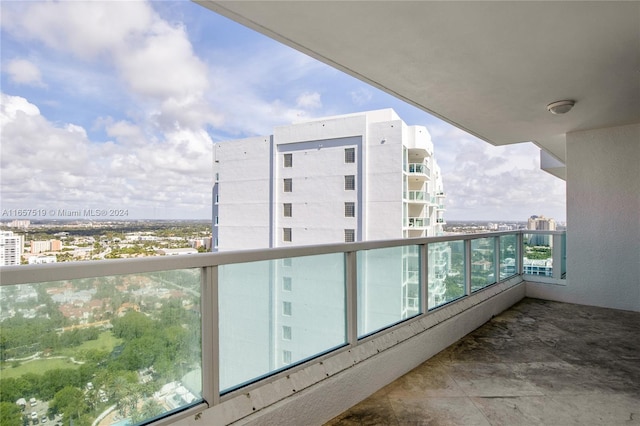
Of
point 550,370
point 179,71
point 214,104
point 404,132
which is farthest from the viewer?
point 214,104

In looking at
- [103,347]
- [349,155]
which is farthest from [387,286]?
[349,155]

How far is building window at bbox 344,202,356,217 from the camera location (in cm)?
2684

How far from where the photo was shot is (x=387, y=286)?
2.74 metres

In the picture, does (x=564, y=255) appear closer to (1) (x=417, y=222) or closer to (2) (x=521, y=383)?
(2) (x=521, y=383)

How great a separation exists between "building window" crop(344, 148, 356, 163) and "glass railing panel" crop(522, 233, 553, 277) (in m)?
21.9

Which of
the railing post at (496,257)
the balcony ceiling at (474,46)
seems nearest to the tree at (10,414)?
the balcony ceiling at (474,46)

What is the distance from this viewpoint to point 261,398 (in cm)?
175

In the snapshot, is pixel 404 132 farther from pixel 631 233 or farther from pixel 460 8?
pixel 460 8

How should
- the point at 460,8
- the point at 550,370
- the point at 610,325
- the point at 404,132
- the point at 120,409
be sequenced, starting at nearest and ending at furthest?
1. the point at 120,409
2. the point at 460,8
3. the point at 550,370
4. the point at 610,325
5. the point at 404,132

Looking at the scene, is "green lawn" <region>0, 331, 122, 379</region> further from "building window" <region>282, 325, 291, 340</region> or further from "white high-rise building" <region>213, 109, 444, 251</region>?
"white high-rise building" <region>213, 109, 444, 251</region>

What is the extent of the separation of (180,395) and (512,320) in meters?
4.07

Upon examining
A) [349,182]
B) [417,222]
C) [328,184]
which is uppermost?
[349,182]

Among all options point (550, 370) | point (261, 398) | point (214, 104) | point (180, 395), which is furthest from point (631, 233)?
point (214, 104)

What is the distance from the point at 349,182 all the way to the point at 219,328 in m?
25.9
